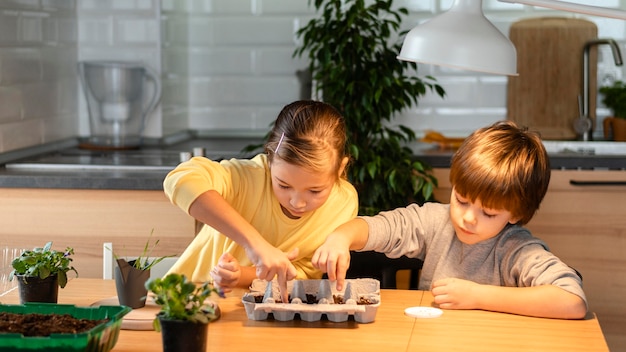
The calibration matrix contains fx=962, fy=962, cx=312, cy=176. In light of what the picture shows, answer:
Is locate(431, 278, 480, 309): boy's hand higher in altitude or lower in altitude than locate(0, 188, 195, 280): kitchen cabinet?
higher

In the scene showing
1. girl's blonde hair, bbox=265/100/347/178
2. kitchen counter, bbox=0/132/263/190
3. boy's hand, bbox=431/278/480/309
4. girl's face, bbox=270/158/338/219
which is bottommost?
boy's hand, bbox=431/278/480/309

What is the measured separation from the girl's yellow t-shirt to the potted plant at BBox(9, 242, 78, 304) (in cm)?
43

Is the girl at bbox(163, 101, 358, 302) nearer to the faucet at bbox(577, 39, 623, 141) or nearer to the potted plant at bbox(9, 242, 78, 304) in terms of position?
the potted plant at bbox(9, 242, 78, 304)

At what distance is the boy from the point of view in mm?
1930

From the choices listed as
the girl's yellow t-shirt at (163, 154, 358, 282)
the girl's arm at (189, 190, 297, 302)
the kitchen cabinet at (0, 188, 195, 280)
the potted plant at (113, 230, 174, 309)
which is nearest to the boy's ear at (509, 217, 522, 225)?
the girl's yellow t-shirt at (163, 154, 358, 282)

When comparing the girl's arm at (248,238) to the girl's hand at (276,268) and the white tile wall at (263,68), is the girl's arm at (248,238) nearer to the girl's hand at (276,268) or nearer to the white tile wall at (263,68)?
the girl's hand at (276,268)

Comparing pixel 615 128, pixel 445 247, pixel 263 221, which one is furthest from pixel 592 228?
pixel 263 221

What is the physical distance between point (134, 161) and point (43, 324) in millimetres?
1805

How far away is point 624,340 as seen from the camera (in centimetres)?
344

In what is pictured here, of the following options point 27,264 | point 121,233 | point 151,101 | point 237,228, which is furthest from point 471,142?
point 151,101

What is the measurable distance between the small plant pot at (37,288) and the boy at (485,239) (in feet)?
1.74

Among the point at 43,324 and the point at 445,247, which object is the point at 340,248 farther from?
the point at 43,324

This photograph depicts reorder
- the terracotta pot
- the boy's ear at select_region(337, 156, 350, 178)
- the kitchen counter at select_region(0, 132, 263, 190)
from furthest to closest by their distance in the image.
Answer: the terracotta pot < the kitchen counter at select_region(0, 132, 263, 190) < the boy's ear at select_region(337, 156, 350, 178)

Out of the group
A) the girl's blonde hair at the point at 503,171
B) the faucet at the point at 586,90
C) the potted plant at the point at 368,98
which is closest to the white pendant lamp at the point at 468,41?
the girl's blonde hair at the point at 503,171
